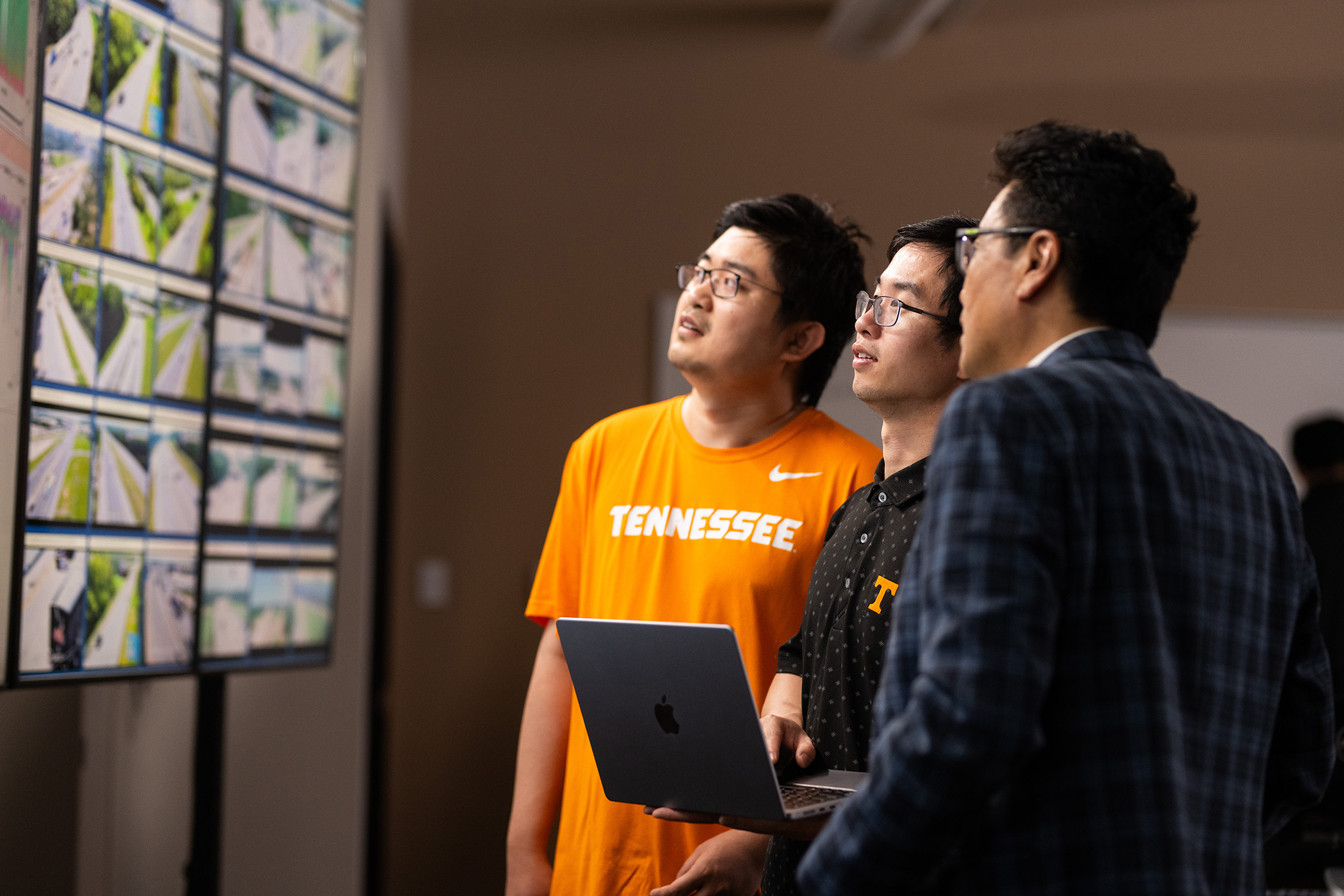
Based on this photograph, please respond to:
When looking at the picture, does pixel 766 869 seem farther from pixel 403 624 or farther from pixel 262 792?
pixel 403 624

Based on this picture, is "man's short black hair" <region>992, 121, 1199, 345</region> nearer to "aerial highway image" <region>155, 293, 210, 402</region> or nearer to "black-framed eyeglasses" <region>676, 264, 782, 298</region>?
"black-framed eyeglasses" <region>676, 264, 782, 298</region>

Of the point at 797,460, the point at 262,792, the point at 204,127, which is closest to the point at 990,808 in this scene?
the point at 797,460

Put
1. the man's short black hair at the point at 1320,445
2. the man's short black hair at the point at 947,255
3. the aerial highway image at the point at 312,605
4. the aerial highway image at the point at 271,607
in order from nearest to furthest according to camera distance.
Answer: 1. the man's short black hair at the point at 947,255
2. the aerial highway image at the point at 271,607
3. the aerial highway image at the point at 312,605
4. the man's short black hair at the point at 1320,445

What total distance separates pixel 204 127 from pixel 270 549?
93cm

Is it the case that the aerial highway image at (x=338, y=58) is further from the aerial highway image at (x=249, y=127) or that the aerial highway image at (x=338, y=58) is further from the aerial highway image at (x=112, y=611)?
the aerial highway image at (x=112, y=611)

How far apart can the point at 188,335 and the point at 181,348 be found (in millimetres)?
39

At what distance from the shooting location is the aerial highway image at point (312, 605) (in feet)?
8.45

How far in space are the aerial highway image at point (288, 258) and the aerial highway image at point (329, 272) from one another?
0.03 meters

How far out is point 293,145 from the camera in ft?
8.29

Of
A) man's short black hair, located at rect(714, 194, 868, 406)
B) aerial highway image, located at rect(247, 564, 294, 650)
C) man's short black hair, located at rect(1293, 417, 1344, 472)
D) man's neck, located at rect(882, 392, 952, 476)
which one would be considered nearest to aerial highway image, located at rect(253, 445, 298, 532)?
aerial highway image, located at rect(247, 564, 294, 650)

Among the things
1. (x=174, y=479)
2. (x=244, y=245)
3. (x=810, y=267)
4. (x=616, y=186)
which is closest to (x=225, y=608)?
(x=174, y=479)

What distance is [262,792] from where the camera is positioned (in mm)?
2672

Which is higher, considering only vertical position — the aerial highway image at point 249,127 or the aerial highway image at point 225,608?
the aerial highway image at point 249,127

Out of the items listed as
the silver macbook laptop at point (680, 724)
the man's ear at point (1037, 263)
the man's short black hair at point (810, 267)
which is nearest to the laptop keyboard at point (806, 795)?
the silver macbook laptop at point (680, 724)
